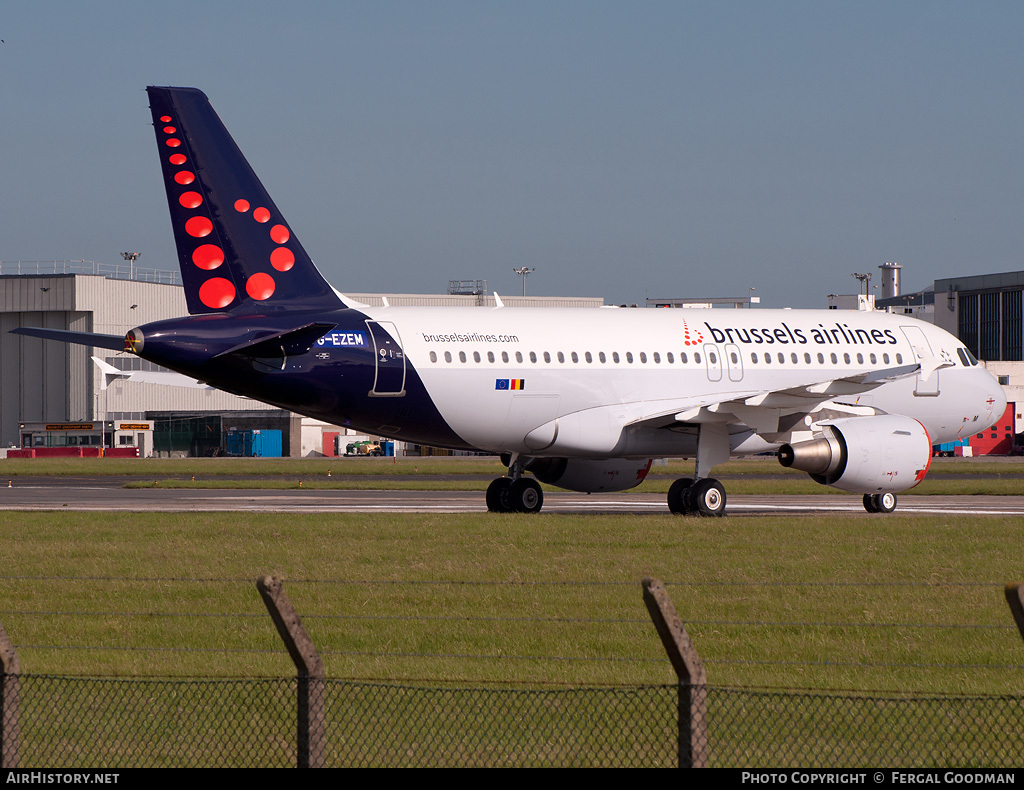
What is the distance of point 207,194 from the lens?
2714 centimetres

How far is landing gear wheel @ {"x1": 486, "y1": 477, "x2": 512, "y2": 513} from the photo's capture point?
31391mm

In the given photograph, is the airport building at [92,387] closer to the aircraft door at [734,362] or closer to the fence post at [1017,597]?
the aircraft door at [734,362]

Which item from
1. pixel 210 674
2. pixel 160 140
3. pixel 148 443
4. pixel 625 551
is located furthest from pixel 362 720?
pixel 148 443

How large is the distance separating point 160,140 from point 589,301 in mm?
85884

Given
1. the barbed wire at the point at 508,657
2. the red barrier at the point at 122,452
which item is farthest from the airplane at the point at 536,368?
the red barrier at the point at 122,452

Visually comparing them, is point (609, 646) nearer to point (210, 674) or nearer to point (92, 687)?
point (210, 674)

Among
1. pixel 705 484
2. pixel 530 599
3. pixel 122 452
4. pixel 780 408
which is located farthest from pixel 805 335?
pixel 122 452

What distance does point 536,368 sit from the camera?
29.8 metres

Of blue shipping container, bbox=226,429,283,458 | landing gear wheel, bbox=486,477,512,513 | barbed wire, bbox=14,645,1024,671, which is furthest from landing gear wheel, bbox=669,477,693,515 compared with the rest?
blue shipping container, bbox=226,429,283,458

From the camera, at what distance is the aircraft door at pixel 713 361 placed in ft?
104

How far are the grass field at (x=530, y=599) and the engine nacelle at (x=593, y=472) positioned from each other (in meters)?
4.74

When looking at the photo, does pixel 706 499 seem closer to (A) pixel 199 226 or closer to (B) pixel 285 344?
(B) pixel 285 344

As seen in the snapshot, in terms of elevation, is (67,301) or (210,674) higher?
(67,301)

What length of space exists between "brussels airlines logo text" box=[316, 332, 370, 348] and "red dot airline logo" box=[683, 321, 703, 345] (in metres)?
8.13
